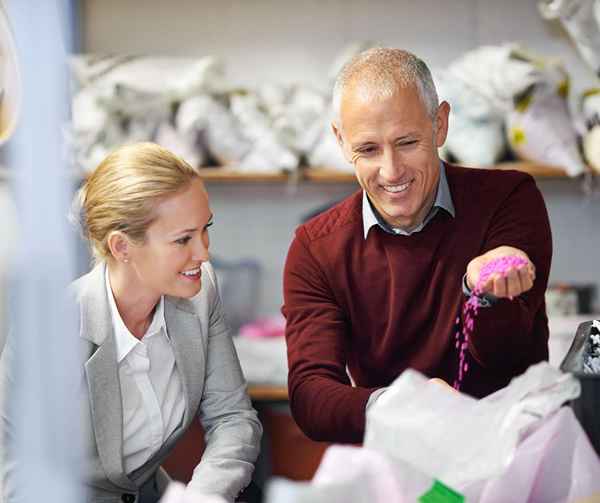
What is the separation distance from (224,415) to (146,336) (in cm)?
18

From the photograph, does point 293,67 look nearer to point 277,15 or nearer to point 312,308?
point 277,15

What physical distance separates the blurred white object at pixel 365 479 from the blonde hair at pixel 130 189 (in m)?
0.62

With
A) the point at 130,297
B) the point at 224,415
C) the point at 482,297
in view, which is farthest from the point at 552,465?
the point at 130,297

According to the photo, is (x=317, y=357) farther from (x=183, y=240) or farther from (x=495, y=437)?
(x=495, y=437)

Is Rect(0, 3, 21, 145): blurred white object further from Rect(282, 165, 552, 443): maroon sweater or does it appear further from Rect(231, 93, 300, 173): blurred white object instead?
Rect(231, 93, 300, 173): blurred white object

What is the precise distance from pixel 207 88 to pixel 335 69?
409mm

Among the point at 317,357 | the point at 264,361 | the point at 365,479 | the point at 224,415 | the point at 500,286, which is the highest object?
the point at 500,286

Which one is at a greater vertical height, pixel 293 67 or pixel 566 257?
pixel 293 67

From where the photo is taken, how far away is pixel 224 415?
1581mm

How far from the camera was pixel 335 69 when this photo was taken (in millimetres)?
3117

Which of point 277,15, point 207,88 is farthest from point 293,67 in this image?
point 207,88

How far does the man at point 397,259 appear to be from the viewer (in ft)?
4.87

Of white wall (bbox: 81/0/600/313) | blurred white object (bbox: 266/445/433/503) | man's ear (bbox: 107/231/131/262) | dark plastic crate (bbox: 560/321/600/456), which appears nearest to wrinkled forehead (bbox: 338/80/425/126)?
man's ear (bbox: 107/231/131/262)

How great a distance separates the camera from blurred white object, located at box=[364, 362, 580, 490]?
1.02 metres
